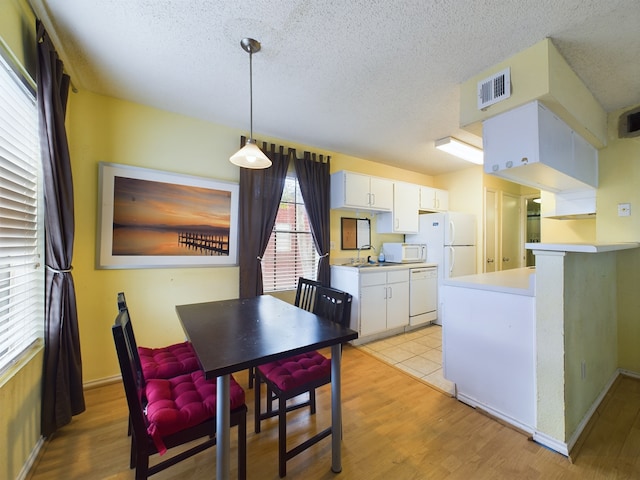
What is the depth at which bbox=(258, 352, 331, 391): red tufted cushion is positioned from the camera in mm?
1507

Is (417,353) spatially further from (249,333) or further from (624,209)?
(624,209)

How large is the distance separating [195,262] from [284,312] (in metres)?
1.36

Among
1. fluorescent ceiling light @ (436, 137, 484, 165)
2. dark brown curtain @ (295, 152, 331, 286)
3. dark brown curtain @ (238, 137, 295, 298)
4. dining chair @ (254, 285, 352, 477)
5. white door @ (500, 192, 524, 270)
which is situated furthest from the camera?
white door @ (500, 192, 524, 270)

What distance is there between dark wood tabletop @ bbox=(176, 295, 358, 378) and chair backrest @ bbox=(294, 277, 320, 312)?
324 mm

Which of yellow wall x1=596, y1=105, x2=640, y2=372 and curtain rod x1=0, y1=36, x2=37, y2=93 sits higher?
curtain rod x1=0, y1=36, x2=37, y2=93

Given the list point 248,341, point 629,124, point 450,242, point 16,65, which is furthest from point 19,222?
point 629,124

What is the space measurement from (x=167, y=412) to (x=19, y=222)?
140 cm

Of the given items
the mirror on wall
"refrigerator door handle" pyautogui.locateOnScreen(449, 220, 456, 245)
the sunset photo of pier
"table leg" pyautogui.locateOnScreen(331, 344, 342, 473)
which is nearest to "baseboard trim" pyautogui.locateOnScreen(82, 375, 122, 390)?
the sunset photo of pier

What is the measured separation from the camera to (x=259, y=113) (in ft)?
8.74

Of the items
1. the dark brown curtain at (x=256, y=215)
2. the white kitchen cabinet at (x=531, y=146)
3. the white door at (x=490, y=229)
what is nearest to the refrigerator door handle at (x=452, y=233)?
the white door at (x=490, y=229)

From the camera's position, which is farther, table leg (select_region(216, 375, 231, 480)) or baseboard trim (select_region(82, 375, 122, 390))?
baseboard trim (select_region(82, 375, 122, 390))

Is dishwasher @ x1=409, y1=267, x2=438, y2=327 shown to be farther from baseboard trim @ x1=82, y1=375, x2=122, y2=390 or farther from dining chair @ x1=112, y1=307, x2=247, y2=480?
baseboard trim @ x1=82, y1=375, x2=122, y2=390

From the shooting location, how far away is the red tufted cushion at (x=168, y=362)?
158 centimetres

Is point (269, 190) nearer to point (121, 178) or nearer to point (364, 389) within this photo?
point (121, 178)
